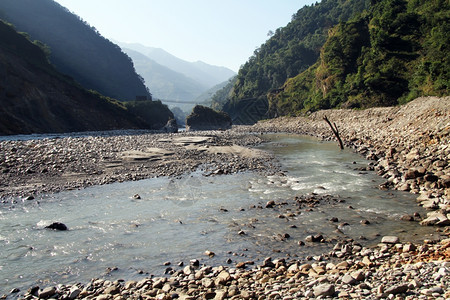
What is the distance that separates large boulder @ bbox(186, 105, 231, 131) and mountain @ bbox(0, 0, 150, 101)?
5832cm

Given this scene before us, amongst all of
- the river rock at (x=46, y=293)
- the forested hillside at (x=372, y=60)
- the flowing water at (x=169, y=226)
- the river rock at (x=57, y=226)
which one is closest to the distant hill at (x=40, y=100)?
the flowing water at (x=169, y=226)

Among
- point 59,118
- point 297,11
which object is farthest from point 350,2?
point 59,118

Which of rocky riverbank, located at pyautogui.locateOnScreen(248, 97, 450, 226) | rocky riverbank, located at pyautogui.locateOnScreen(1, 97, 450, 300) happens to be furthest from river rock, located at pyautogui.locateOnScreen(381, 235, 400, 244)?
rocky riverbank, located at pyautogui.locateOnScreen(248, 97, 450, 226)

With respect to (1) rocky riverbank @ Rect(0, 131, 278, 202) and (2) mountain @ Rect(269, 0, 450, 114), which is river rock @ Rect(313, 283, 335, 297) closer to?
(1) rocky riverbank @ Rect(0, 131, 278, 202)

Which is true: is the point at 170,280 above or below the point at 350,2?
below

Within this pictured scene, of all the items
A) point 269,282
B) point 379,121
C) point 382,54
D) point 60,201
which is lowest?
point 60,201

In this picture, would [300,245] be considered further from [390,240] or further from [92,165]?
[92,165]

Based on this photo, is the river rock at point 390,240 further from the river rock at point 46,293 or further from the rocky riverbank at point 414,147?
the river rock at point 46,293

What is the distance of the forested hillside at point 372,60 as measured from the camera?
46062 mm

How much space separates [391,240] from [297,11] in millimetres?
211421

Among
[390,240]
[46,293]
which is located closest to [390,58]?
[390,240]

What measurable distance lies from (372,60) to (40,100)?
67.2 m

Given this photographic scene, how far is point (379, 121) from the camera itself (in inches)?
1698

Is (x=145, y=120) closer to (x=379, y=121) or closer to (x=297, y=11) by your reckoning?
(x=379, y=121)
